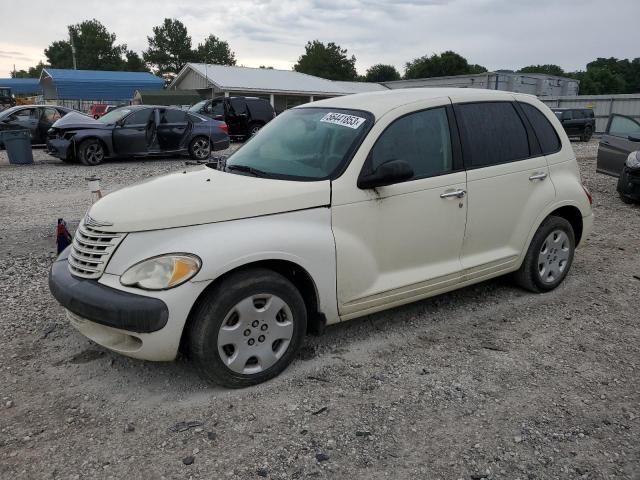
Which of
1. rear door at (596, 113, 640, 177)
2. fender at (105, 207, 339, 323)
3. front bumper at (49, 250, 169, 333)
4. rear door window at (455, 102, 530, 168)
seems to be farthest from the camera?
rear door at (596, 113, 640, 177)

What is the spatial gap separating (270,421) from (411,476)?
2.76ft

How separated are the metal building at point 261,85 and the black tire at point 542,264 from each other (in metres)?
31.3

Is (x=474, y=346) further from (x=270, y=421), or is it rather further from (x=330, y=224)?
(x=270, y=421)

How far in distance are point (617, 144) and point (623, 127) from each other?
72cm

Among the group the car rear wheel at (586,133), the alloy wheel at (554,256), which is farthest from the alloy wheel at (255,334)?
the car rear wheel at (586,133)

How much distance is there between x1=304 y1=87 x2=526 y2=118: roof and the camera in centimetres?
387

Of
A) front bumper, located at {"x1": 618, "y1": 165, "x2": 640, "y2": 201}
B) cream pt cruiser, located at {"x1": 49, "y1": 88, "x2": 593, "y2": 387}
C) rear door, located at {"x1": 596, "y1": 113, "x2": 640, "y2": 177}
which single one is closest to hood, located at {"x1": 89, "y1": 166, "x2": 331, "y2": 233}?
cream pt cruiser, located at {"x1": 49, "y1": 88, "x2": 593, "y2": 387}

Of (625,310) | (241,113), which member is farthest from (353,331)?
(241,113)

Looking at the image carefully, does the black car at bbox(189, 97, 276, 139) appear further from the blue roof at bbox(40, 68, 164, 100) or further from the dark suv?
the blue roof at bbox(40, 68, 164, 100)

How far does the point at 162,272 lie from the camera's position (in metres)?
2.97

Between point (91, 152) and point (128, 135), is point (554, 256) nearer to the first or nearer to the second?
point (128, 135)

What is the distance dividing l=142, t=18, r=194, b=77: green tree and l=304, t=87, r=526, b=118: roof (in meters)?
85.3

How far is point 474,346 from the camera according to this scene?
389 cm

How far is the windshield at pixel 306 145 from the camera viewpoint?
11.9 feet
